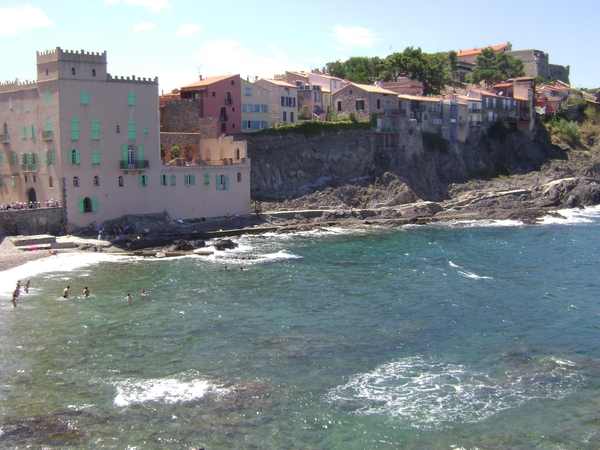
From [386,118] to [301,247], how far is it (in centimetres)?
2566

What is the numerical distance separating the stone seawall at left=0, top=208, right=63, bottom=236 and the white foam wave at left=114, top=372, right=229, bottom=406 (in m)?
25.8

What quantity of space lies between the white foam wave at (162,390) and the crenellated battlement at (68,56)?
29978mm

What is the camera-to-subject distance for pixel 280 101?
66.9m

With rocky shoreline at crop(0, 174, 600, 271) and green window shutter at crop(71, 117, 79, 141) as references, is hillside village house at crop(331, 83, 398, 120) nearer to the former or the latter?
rocky shoreline at crop(0, 174, 600, 271)

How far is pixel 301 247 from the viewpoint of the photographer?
4772 centimetres

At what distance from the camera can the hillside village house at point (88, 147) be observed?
154ft

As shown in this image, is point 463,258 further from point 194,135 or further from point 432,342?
point 194,135

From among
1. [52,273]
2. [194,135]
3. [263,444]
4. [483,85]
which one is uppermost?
[483,85]

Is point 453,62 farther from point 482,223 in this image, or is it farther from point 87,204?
point 87,204

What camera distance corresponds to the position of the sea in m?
20.0

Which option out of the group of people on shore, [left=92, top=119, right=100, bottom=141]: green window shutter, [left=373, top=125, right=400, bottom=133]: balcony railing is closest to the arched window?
the group of people on shore

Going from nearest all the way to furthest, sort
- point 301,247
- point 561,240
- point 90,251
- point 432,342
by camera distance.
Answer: point 432,342, point 90,251, point 301,247, point 561,240

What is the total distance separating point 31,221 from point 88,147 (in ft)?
20.4

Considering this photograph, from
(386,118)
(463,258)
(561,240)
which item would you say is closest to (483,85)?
(386,118)
